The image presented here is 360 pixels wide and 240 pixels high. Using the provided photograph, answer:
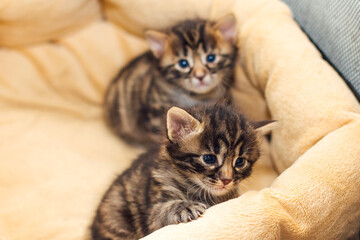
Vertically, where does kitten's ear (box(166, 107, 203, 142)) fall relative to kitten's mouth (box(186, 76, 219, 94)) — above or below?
above

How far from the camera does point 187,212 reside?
53.9 inches

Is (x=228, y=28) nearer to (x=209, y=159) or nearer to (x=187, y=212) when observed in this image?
(x=209, y=159)

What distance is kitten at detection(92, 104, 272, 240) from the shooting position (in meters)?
1.41

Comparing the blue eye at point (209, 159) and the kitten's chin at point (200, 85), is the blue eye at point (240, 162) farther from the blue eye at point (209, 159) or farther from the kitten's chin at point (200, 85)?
the kitten's chin at point (200, 85)

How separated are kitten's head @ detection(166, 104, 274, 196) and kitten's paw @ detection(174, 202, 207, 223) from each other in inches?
3.4

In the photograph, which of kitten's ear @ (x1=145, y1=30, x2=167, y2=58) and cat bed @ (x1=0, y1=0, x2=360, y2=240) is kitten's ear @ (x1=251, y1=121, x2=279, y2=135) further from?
kitten's ear @ (x1=145, y1=30, x2=167, y2=58)

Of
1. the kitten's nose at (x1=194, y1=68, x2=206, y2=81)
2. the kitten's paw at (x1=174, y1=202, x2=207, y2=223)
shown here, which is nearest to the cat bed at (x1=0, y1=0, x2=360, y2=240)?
the kitten's paw at (x1=174, y1=202, x2=207, y2=223)

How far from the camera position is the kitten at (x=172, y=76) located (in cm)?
213

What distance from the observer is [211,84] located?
2137 millimetres

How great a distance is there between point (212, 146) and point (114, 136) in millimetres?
1232

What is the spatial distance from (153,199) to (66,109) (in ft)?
4.14

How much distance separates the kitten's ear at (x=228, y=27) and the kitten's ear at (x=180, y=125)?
0.87 m

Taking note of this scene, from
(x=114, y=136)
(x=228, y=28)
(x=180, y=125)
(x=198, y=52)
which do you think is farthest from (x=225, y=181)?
(x=114, y=136)

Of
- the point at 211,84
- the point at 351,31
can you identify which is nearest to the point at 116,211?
the point at 211,84
